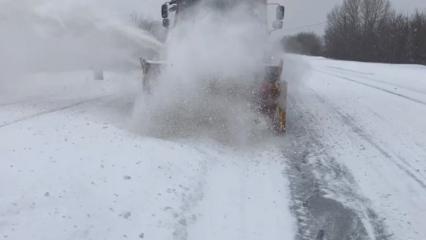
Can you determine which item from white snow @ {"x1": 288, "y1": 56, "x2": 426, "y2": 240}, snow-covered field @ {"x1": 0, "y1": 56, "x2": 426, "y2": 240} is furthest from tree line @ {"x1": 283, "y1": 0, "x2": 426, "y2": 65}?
snow-covered field @ {"x1": 0, "y1": 56, "x2": 426, "y2": 240}

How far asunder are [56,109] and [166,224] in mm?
7815

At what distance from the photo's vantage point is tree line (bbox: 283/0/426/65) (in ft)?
164

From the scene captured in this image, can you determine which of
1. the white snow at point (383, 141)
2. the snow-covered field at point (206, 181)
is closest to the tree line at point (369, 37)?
the white snow at point (383, 141)

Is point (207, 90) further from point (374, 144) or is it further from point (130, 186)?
point (130, 186)

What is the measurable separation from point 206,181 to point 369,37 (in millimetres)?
60445

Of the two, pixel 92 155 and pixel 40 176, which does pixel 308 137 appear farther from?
pixel 40 176

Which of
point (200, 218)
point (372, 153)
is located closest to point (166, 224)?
point (200, 218)

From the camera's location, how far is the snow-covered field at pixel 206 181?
18.6ft

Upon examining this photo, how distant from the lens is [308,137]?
10609mm

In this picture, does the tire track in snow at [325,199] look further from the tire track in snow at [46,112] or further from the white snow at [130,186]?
the tire track in snow at [46,112]

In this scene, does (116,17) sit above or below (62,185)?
above

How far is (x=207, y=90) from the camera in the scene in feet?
34.9

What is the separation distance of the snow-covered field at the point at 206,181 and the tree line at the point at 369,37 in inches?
220

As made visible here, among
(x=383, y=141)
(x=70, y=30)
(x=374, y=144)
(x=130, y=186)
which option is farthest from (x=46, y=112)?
(x=383, y=141)
